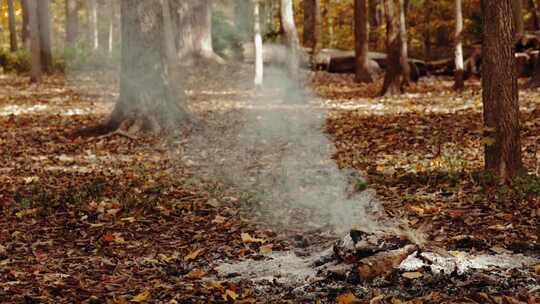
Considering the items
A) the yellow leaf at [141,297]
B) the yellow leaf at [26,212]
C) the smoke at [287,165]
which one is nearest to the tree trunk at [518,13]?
the smoke at [287,165]

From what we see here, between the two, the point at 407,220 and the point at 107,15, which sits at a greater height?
the point at 107,15

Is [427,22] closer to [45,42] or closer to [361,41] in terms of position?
[361,41]

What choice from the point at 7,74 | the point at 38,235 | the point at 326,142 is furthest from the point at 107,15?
the point at 38,235

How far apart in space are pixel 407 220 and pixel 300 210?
1258mm

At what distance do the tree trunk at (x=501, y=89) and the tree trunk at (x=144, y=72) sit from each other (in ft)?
23.1

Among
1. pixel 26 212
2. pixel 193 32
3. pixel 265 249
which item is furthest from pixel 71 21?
pixel 265 249

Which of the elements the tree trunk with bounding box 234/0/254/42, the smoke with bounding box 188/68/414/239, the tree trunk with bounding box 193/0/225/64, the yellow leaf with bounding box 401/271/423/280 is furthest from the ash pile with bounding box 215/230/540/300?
the tree trunk with bounding box 234/0/254/42

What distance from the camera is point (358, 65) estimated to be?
69.6 ft

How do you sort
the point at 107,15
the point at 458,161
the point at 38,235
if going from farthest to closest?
the point at 107,15, the point at 458,161, the point at 38,235

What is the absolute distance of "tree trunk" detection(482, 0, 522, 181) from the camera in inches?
277

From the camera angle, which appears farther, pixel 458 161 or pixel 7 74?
pixel 7 74

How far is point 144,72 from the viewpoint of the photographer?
1295 cm

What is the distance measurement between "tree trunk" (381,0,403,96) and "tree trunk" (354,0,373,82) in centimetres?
325

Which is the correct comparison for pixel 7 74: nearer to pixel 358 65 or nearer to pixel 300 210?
pixel 358 65
